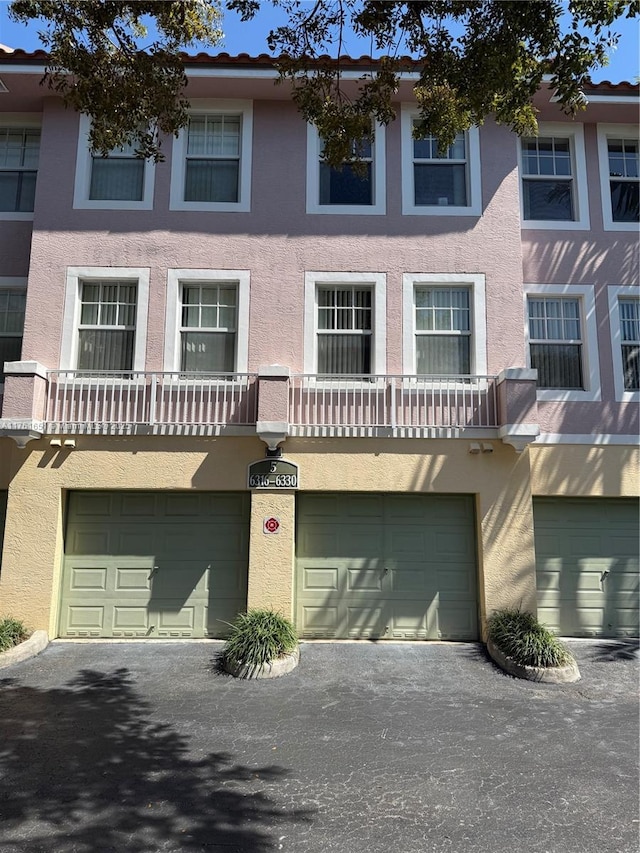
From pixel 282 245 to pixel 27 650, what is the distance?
6954 mm

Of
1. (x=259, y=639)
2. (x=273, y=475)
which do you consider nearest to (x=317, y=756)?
(x=259, y=639)

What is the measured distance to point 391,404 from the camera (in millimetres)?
9102

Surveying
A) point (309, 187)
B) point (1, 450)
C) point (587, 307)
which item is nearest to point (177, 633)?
point (1, 450)

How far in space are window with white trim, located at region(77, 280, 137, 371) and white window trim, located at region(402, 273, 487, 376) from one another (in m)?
4.33

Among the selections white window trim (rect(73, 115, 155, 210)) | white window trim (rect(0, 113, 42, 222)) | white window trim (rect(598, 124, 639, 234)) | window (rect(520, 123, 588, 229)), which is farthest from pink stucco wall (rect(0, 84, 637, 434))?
white window trim (rect(598, 124, 639, 234))

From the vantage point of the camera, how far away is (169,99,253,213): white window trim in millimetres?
9633

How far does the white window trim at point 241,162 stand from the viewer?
31.6 ft

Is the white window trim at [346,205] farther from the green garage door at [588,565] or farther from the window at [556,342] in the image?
the green garage door at [588,565]

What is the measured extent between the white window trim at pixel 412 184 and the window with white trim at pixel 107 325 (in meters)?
4.70

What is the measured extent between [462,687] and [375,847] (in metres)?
3.48

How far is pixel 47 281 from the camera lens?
30.7 ft

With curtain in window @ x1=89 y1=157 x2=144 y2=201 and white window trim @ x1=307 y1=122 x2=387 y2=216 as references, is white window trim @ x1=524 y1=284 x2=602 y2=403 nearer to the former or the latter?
white window trim @ x1=307 y1=122 x2=387 y2=216

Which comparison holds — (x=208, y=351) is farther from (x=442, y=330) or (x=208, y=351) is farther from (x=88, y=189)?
(x=442, y=330)

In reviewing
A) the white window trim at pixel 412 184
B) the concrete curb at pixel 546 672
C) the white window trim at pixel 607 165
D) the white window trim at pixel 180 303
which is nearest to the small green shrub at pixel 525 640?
the concrete curb at pixel 546 672
